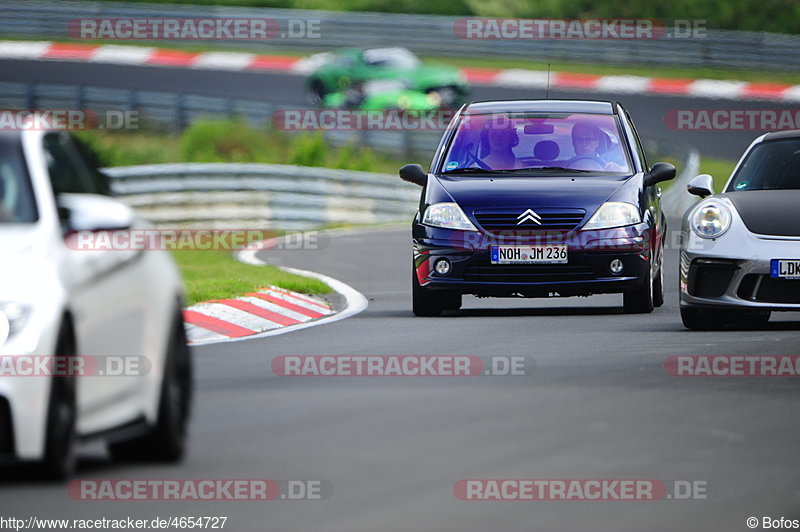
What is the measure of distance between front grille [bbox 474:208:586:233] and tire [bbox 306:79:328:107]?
24.0 meters

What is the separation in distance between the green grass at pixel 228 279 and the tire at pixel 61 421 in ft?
25.8

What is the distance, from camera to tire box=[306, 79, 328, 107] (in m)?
38.8

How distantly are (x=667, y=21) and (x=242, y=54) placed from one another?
10825mm

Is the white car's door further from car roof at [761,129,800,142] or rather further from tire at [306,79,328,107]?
tire at [306,79,328,107]

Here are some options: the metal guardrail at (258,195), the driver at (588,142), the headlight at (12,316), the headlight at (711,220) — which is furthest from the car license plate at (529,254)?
the metal guardrail at (258,195)

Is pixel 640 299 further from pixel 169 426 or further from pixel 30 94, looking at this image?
pixel 30 94

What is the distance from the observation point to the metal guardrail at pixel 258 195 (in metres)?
27.0

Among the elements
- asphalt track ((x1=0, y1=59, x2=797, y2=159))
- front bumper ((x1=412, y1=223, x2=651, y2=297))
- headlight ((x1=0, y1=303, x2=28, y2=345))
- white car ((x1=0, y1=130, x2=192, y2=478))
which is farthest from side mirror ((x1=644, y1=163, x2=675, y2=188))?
asphalt track ((x1=0, y1=59, x2=797, y2=159))

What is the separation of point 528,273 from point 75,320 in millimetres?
7960

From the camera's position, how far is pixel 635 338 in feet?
43.7

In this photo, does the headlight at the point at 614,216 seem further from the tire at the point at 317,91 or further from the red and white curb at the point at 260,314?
the tire at the point at 317,91

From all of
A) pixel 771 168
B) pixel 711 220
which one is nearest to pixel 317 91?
pixel 771 168

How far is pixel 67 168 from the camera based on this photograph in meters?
8.11

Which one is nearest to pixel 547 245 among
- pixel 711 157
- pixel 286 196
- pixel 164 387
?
pixel 164 387
